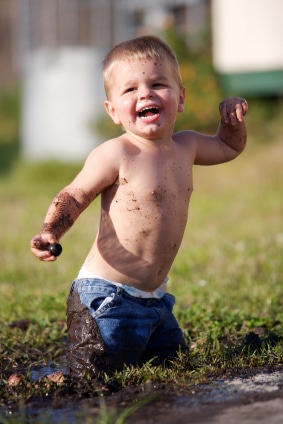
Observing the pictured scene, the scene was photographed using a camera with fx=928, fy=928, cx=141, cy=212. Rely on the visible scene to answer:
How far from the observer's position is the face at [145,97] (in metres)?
3.97

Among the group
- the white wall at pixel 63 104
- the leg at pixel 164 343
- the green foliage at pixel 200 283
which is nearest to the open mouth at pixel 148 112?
the leg at pixel 164 343

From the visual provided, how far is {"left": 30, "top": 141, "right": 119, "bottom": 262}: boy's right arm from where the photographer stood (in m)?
3.75

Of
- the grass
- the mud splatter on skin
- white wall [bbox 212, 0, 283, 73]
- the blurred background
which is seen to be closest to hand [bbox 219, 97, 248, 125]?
the mud splatter on skin

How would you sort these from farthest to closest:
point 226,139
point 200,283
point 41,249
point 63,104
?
point 63,104, point 200,283, point 226,139, point 41,249

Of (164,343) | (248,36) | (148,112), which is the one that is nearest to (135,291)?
(164,343)

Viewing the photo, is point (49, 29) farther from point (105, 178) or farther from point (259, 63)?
point (105, 178)

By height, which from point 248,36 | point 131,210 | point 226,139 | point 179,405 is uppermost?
point 248,36

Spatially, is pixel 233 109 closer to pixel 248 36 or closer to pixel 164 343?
pixel 164 343

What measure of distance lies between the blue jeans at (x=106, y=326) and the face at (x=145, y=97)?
69 centimetres

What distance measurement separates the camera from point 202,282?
607 centimetres

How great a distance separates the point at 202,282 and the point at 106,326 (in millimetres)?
2238

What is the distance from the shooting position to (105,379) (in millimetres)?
3691

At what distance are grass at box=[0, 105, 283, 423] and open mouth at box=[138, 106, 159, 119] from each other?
106 cm

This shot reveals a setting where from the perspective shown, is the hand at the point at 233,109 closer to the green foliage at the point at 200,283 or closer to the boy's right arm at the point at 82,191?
the boy's right arm at the point at 82,191
